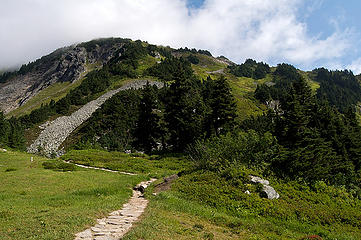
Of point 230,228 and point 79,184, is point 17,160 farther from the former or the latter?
point 230,228

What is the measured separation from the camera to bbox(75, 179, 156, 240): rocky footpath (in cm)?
880

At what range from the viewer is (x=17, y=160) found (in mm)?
32375

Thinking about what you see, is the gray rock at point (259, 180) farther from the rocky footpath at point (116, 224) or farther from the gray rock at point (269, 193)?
the rocky footpath at point (116, 224)

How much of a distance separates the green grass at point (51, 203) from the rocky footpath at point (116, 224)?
1.24ft

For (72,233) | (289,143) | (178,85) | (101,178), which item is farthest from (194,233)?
(178,85)

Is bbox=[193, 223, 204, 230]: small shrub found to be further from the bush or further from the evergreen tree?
the evergreen tree

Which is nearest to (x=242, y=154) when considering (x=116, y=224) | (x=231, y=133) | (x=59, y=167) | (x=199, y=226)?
(x=199, y=226)

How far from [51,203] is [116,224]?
565 centimetres

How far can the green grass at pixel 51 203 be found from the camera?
894 centimetres

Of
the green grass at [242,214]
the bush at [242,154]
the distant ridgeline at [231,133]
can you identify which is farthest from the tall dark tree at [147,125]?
the green grass at [242,214]

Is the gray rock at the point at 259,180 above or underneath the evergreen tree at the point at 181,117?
underneath

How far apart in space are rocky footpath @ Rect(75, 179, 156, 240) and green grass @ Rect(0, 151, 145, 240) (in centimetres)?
38

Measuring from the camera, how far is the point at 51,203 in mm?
13695

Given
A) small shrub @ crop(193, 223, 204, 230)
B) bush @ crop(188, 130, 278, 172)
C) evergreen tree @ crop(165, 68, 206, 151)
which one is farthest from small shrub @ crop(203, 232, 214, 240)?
evergreen tree @ crop(165, 68, 206, 151)
